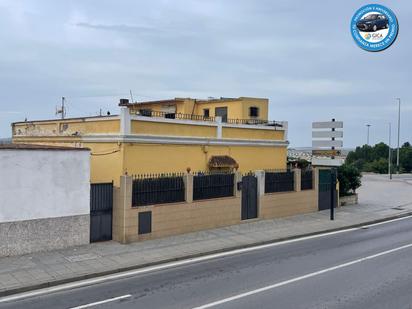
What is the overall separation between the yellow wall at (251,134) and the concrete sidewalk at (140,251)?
16.1 ft

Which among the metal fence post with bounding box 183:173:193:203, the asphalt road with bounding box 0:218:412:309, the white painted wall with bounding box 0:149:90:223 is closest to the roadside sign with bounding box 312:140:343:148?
the asphalt road with bounding box 0:218:412:309

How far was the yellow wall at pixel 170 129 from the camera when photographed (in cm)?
1902

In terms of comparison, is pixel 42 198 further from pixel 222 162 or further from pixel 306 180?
pixel 306 180

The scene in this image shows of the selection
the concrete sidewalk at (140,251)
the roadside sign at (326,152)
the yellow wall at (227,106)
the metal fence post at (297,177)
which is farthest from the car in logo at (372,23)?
the yellow wall at (227,106)

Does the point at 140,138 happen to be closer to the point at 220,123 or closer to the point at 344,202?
the point at 220,123

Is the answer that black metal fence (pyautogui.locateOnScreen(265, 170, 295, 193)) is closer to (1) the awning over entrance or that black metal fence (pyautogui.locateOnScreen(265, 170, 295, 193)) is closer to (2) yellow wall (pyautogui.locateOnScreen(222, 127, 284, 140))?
(1) the awning over entrance

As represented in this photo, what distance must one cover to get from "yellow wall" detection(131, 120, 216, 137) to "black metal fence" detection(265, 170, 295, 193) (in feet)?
11.6

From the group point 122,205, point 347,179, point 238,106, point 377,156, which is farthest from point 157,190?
point 377,156

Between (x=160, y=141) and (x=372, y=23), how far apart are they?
30.1ft

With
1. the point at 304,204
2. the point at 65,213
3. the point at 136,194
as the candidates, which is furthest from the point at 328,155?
the point at 65,213

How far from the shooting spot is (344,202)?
26047 mm

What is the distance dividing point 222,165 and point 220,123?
1.98 metres

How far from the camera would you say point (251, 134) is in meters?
24.1

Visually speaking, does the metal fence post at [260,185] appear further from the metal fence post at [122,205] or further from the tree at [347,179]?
the tree at [347,179]
